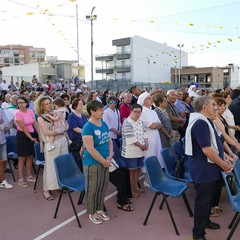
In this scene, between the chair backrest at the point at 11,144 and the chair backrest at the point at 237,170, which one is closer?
the chair backrest at the point at 237,170

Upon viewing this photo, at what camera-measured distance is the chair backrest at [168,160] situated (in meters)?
4.33

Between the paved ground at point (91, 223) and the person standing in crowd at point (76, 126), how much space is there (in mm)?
883

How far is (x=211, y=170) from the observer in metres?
3.08

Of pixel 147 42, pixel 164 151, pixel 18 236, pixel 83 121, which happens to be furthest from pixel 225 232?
pixel 147 42

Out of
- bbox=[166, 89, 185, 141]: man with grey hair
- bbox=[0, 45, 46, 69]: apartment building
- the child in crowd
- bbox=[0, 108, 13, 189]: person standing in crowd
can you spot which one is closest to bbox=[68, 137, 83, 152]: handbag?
the child in crowd

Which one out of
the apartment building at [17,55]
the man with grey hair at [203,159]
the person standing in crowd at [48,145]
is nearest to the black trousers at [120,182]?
the person standing in crowd at [48,145]

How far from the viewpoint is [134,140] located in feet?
14.6

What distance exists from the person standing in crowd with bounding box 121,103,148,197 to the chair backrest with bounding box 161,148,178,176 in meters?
0.36

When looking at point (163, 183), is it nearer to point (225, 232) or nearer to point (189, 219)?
point (189, 219)

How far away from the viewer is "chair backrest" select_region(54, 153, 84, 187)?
398cm

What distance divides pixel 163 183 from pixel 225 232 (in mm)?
954

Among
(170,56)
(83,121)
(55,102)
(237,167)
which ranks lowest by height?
(237,167)

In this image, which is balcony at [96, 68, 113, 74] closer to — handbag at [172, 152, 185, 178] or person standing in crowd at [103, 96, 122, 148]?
person standing in crowd at [103, 96, 122, 148]

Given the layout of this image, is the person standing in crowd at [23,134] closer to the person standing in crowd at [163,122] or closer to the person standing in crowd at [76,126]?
the person standing in crowd at [76,126]
